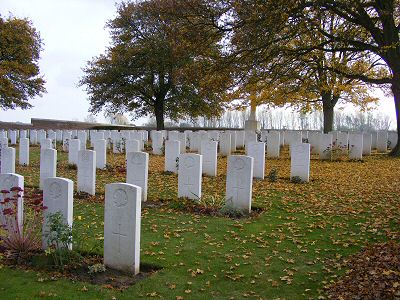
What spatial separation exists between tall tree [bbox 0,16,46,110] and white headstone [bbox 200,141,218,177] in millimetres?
23387

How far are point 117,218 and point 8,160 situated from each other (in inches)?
258

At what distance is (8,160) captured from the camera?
416 inches

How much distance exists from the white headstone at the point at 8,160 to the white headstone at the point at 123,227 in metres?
6.24

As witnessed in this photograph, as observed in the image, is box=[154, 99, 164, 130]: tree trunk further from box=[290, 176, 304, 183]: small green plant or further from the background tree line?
box=[290, 176, 304, 183]: small green plant

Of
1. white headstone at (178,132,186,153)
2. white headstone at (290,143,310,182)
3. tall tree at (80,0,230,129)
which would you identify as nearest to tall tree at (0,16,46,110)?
tall tree at (80,0,230,129)

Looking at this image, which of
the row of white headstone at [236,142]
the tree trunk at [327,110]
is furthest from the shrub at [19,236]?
the tree trunk at [327,110]

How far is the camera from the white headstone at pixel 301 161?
1150 centimetres

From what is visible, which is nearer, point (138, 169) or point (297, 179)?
point (138, 169)

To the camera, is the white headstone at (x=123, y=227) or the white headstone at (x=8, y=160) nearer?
the white headstone at (x=123, y=227)

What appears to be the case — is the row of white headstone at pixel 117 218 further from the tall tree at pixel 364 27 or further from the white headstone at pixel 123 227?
the tall tree at pixel 364 27

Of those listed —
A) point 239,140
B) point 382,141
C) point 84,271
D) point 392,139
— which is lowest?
point 84,271

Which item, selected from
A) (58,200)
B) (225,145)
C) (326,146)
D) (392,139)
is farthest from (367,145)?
(58,200)

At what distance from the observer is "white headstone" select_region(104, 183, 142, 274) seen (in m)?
5.19

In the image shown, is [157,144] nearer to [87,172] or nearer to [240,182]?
[87,172]
